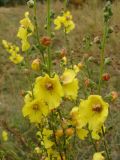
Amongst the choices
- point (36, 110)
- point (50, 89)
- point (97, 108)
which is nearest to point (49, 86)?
point (50, 89)

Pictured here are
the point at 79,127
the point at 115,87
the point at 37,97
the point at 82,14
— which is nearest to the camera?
the point at 37,97

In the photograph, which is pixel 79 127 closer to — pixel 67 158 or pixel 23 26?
pixel 67 158

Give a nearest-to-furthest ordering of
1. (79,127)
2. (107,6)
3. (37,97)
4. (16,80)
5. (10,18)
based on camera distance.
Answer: (107,6), (37,97), (79,127), (16,80), (10,18)

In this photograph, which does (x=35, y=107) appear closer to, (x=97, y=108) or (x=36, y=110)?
(x=36, y=110)

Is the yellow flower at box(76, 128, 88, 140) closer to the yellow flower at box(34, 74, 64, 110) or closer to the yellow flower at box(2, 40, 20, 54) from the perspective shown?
the yellow flower at box(34, 74, 64, 110)

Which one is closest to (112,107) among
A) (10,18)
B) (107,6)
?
(107,6)
